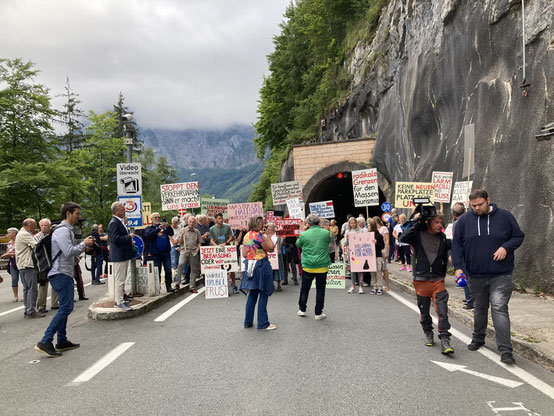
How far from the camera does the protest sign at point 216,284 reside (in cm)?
1107

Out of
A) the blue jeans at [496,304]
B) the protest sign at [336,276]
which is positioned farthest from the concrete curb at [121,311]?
the blue jeans at [496,304]

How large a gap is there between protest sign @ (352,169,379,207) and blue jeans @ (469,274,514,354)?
1448cm

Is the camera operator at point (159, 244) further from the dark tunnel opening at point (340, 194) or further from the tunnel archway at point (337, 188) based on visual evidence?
the dark tunnel opening at point (340, 194)

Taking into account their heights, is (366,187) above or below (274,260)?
above

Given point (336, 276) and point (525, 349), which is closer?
point (525, 349)

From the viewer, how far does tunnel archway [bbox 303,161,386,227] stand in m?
28.9

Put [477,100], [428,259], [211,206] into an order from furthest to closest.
→ [211,206]
[477,100]
[428,259]

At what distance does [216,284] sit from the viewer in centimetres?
1113

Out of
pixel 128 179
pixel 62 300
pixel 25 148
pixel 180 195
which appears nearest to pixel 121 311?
pixel 62 300

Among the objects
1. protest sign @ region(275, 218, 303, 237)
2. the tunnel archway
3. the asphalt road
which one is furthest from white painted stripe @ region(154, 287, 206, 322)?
the tunnel archway

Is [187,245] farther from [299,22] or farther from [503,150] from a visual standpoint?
[299,22]

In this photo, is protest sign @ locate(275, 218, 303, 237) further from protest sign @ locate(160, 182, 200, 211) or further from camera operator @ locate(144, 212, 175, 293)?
protest sign @ locate(160, 182, 200, 211)

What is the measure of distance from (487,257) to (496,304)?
59 centimetres

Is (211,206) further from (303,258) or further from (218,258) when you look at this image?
(303,258)
